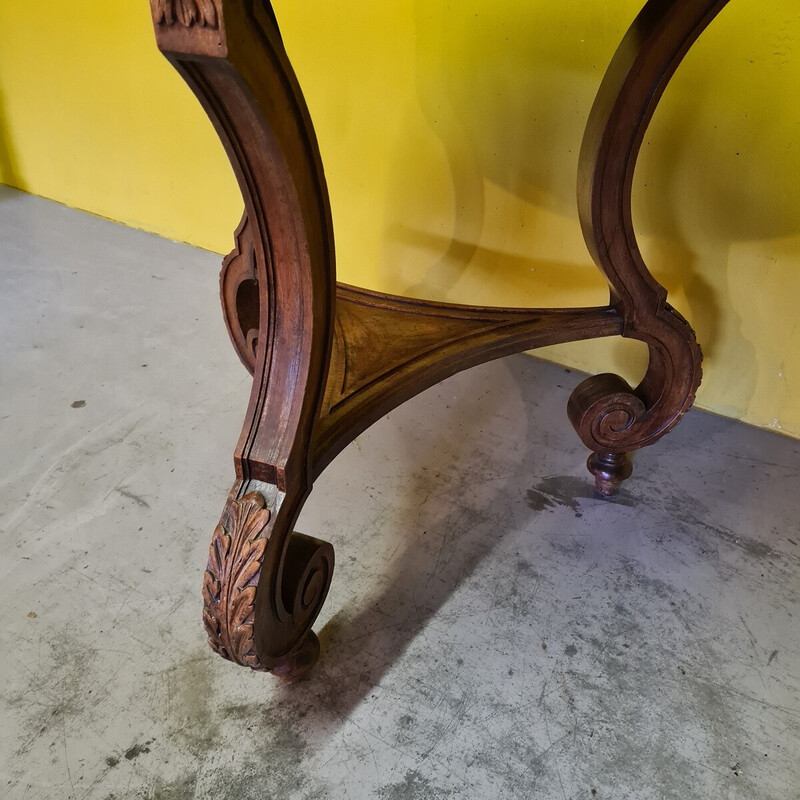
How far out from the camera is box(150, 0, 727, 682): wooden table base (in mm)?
592

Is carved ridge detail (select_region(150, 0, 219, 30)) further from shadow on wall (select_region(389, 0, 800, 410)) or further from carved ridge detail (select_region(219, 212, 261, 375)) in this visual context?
shadow on wall (select_region(389, 0, 800, 410))

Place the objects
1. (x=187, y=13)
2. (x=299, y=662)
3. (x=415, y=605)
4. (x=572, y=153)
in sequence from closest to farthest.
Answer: (x=187, y=13) → (x=299, y=662) → (x=415, y=605) → (x=572, y=153)

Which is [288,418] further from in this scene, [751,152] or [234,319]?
[751,152]

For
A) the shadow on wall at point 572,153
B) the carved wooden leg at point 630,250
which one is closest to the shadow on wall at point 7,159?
the shadow on wall at point 572,153

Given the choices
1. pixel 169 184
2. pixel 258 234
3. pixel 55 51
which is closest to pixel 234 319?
pixel 258 234

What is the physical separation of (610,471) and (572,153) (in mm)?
537

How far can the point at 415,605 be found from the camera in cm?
97

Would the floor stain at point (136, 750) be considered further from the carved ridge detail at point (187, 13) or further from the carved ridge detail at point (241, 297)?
the carved ridge detail at point (187, 13)

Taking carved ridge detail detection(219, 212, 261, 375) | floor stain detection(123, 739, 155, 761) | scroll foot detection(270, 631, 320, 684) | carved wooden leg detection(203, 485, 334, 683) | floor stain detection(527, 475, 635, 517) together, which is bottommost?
floor stain detection(123, 739, 155, 761)

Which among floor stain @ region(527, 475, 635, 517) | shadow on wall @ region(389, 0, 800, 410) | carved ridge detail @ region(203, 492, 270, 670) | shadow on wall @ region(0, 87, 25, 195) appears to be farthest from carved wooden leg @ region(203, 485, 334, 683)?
shadow on wall @ region(0, 87, 25, 195)

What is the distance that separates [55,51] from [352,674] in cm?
170

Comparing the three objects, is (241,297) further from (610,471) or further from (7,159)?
(7,159)

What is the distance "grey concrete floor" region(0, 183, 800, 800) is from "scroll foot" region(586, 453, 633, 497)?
3 cm

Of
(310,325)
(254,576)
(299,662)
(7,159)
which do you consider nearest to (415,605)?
(299,662)
